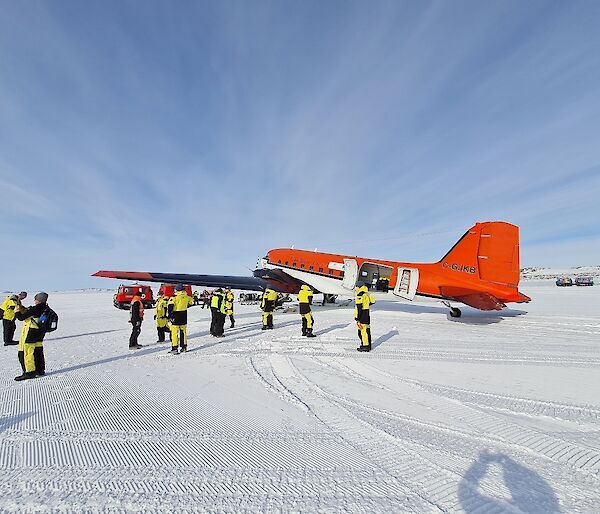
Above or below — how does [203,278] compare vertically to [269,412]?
above

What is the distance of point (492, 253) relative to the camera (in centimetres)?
1358

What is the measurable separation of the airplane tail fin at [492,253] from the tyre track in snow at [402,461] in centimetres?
1153

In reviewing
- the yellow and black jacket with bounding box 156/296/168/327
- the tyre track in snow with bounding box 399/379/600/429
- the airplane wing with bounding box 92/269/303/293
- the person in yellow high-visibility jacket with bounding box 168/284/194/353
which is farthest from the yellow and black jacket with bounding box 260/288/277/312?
the tyre track in snow with bounding box 399/379/600/429

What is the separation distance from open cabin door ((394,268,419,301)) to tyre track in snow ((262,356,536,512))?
10853mm

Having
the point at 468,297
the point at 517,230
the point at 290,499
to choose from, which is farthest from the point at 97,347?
the point at 517,230

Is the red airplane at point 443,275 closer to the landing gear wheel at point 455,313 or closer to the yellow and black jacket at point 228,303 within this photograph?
the landing gear wheel at point 455,313

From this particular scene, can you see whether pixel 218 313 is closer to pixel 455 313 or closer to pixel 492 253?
pixel 455 313

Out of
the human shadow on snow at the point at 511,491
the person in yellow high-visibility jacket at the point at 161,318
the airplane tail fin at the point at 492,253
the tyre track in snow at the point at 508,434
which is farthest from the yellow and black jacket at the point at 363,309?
the airplane tail fin at the point at 492,253

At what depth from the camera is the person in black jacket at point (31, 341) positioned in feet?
20.9

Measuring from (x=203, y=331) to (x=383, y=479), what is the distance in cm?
1034

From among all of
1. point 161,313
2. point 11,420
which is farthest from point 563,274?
point 11,420

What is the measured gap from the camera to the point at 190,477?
2.88m

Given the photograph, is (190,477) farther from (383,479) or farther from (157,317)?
(157,317)

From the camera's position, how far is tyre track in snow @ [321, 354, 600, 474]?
318cm
